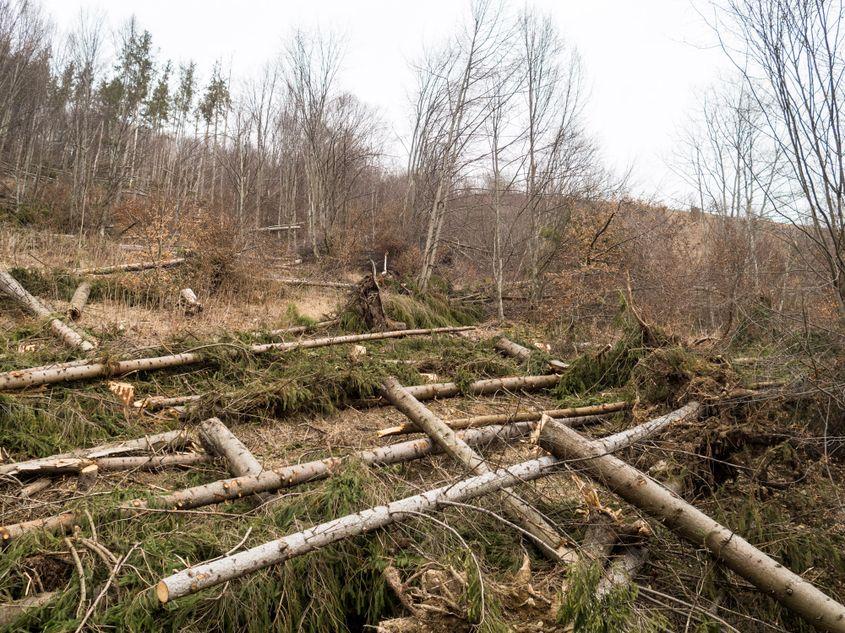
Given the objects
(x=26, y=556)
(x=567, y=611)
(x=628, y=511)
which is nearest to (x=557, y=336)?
(x=628, y=511)

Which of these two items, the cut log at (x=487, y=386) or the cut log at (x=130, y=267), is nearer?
the cut log at (x=487, y=386)

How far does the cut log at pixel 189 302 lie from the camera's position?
9.43 metres

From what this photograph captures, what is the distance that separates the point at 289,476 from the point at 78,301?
6750 mm

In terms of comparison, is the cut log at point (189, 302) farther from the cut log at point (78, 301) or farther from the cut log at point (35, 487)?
the cut log at point (35, 487)

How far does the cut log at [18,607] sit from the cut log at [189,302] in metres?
7.40

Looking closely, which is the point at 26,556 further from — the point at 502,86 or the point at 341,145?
the point at 341,145

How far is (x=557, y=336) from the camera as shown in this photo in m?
10.3

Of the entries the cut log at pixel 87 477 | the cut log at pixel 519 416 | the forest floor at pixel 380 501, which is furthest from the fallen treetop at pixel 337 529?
the cut log at pixel 87 477

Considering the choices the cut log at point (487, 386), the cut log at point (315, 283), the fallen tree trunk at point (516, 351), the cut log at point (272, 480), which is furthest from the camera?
the cut log at point (315, 283)

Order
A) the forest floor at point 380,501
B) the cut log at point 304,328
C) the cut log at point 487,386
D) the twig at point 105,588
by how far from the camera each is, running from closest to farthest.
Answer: the twig at point 105,588
the forest floor at point 380,501
the cut log at point 487,386
the cut log at point 304,328

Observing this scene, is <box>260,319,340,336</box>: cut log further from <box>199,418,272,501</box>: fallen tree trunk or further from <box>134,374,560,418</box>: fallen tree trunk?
<box>199,418,272,501</box>: fallen tree trunk

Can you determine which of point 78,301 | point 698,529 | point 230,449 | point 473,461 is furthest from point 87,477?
point 78,301

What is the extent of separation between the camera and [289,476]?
3.82m

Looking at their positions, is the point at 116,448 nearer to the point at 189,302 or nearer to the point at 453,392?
the point at 453,392
